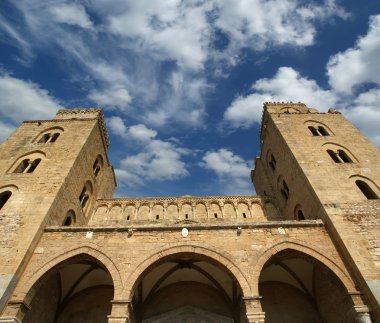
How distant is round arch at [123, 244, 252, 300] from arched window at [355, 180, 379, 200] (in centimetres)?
728

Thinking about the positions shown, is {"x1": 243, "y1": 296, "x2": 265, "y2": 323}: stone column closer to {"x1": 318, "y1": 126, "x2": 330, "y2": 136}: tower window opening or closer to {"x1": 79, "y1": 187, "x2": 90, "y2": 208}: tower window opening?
{"x1": 79, "y1": 187, "x2": 90, "y2": 208}: tower window opening

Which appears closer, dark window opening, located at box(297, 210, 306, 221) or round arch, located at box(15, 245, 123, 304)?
round arch, located at box(15, 245, 123, 304)

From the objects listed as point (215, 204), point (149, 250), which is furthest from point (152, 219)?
point (149, 250)

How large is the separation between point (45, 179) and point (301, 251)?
11.1 m

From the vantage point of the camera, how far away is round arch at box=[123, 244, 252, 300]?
8711 mm

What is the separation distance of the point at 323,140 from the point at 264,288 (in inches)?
331

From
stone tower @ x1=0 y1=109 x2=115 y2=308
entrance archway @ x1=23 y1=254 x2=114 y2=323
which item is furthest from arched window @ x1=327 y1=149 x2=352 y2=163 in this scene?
stone tower @ x1=0 y1=109 x2=115 y2=308

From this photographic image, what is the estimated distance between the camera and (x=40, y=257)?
9.62 m

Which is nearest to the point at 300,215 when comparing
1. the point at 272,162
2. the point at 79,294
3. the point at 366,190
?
the point at 366,190

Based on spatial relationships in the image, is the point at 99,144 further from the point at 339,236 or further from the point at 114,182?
the point at 339,236

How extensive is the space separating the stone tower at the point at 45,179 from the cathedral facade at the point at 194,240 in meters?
0.06

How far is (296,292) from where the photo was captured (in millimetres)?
12203

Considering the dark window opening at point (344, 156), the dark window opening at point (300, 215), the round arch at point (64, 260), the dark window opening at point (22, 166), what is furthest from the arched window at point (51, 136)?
the dark window opening at point (344, 156)

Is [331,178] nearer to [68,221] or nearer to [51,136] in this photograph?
[68,221]
